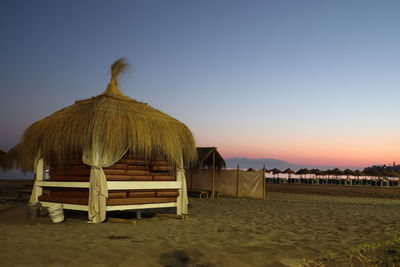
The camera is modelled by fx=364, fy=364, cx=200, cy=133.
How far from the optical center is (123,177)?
10.5 m

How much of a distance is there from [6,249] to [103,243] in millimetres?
1663

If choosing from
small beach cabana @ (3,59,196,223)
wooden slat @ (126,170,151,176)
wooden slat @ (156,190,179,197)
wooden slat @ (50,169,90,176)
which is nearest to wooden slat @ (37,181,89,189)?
small beach cabana @ (3,59,196,223)

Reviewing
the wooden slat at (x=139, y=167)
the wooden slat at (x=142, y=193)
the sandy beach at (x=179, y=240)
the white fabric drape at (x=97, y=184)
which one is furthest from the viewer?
the wooden slat at (x=139, y=167)

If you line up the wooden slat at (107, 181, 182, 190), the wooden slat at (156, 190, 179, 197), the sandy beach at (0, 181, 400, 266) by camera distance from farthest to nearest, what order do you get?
the wooden slat at (156, 190, 179, 197) < the wooden slat at (107, 181, 182, 190) < the sandy beach at (0, 181, 400, 266)

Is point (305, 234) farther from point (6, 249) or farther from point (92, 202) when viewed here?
point (6, 249)

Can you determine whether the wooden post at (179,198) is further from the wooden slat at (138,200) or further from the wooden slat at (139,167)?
the wooden slat at (139,167)

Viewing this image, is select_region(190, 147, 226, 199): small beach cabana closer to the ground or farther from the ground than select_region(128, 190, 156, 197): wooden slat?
farther from the ground

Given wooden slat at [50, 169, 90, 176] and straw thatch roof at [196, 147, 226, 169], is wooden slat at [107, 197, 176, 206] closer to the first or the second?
wooden slat at [50, 169, 90, 176]

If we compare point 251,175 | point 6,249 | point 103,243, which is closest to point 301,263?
point 103,243

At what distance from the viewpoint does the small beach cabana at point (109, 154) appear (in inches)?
387

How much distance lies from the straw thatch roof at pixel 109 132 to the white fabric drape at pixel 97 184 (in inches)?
6.6

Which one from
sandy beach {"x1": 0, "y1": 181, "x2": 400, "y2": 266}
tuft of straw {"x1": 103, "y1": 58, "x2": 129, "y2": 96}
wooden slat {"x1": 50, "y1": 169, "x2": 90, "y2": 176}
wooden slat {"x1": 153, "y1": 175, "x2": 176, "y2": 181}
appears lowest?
sandy beach {"x1": 0, "y1": 181, "x2": 400, "y2": 266}

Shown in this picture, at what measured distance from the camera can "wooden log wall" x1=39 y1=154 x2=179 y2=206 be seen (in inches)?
406

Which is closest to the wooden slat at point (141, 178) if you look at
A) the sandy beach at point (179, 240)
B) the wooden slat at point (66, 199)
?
the sandy beach at point (179, 240)
